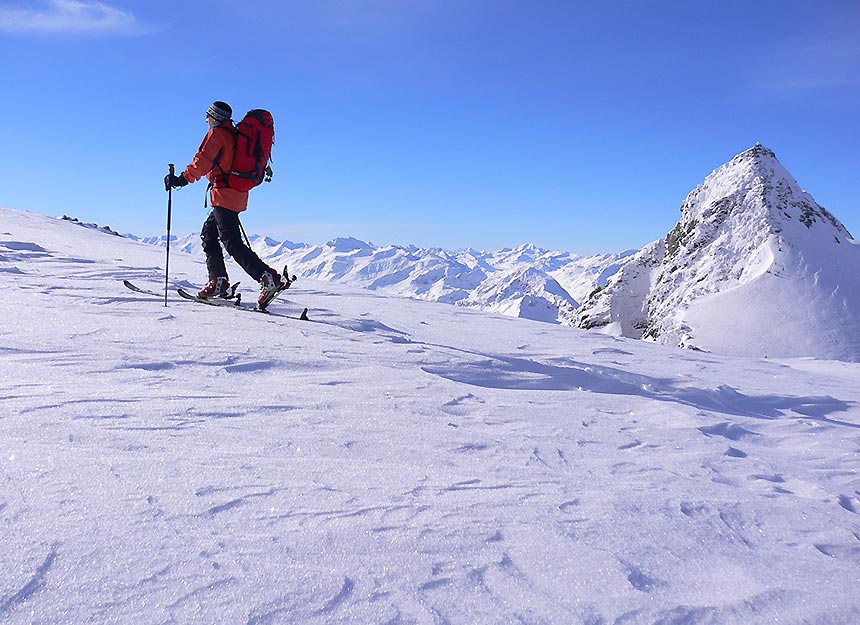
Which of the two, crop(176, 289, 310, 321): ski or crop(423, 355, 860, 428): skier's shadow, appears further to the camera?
crop(176, 289, 310, 321): ski

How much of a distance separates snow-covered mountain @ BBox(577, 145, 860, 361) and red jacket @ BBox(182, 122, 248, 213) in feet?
41.1

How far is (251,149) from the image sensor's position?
247 inches

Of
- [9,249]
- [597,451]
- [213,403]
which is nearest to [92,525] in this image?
[213,403]

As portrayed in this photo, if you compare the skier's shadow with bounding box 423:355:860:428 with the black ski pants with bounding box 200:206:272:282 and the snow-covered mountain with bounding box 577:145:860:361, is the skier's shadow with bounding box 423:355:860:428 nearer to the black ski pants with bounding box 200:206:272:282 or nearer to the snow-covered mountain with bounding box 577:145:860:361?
the black ski pants with bounding box 200:206:272:282

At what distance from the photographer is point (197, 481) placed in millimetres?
1951

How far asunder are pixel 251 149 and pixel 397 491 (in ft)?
17.6

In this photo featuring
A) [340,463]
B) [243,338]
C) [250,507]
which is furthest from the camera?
[243,338]

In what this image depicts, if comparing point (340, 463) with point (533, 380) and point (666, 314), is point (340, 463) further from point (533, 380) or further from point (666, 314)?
point (666, 314)

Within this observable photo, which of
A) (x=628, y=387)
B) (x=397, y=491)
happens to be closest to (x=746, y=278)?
(x=628, y=387)

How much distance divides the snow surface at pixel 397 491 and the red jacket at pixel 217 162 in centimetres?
255

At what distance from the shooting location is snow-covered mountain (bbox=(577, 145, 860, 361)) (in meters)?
13.9

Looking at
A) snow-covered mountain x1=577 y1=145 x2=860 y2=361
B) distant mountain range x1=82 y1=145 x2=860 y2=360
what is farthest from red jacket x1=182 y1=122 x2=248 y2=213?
snow-covered mountain x1=577 y1=145 x2=860 y2=361

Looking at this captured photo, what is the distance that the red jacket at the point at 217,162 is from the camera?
19.8 ft

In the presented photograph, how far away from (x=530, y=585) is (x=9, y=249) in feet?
45.1
